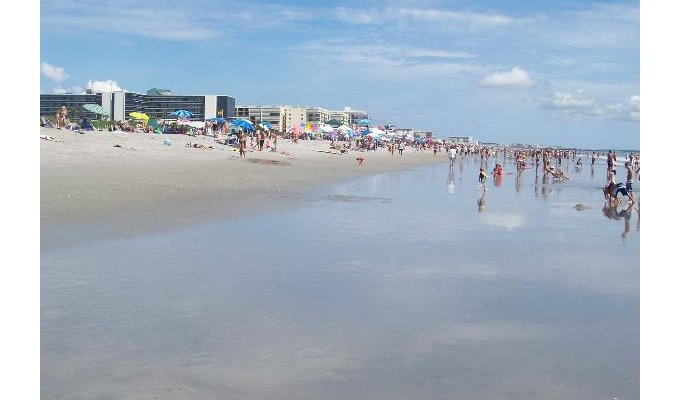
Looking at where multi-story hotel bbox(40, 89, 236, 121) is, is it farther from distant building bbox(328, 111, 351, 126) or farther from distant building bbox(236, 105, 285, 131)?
distant building bbox(328, 111, 351, 126)

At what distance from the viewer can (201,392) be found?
3953 millimetres

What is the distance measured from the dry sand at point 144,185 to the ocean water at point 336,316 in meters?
1.62

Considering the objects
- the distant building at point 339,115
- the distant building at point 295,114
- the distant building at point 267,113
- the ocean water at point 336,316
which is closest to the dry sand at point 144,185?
the ocean water at point 336,316

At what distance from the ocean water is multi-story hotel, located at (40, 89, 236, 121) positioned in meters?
122

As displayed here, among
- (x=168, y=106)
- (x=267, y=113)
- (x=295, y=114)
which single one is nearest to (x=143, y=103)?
(x=168, y=106)

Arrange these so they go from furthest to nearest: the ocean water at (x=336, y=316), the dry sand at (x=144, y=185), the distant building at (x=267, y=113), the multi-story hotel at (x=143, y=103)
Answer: the distant building at (x=267, y=113) < the multi-story hotel at (x=143, y=103) < the dry sand at (x=144, y=185) < the ocean water at (x=336, y=316)

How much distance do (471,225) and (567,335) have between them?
7124mm

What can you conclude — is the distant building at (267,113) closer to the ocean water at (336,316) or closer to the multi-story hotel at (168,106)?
the multi-story hotel at (168,106)

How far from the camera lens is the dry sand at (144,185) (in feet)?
35.4

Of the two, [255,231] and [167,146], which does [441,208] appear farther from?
[167,146]
